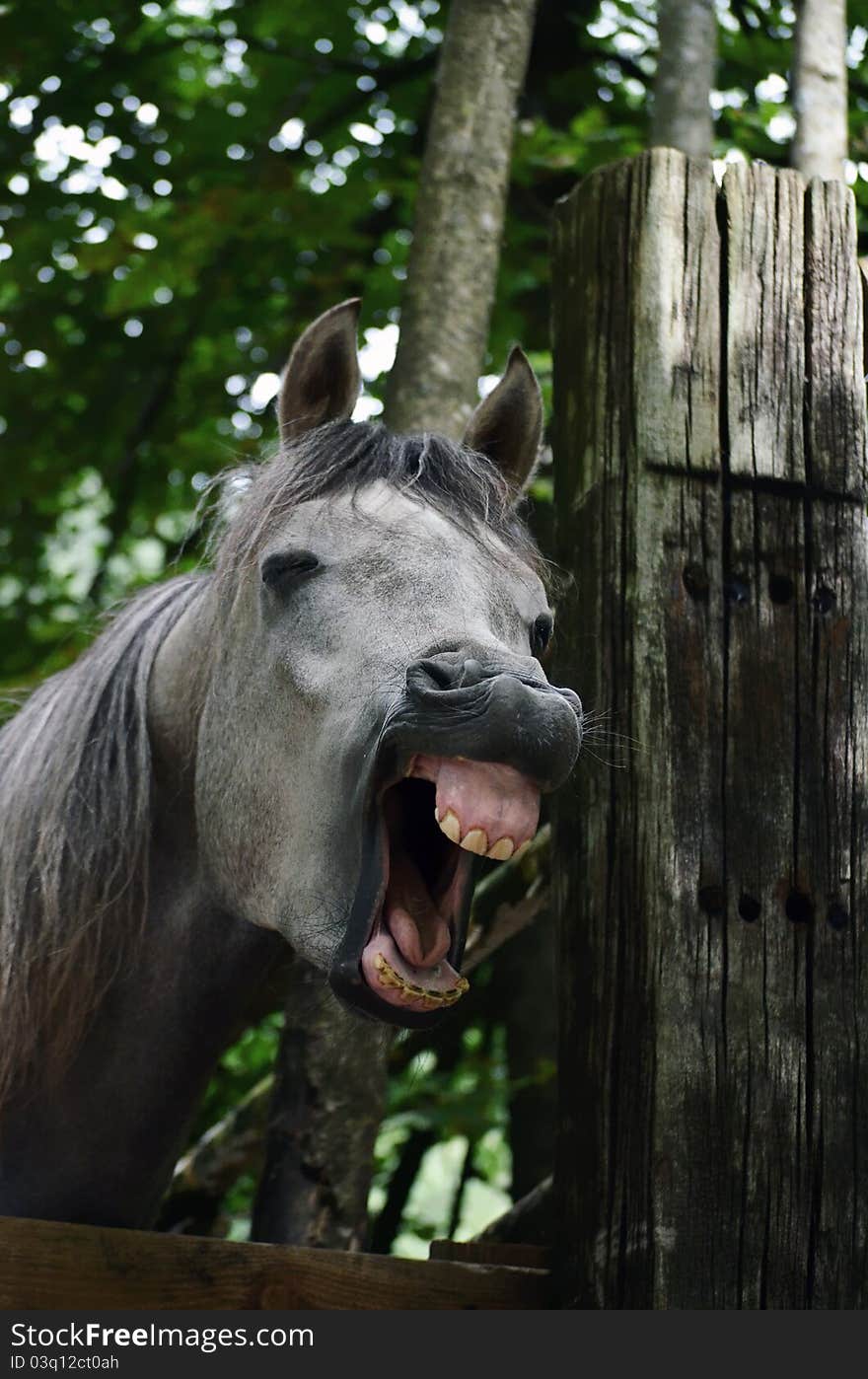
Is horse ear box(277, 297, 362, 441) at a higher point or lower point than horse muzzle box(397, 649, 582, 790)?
higher

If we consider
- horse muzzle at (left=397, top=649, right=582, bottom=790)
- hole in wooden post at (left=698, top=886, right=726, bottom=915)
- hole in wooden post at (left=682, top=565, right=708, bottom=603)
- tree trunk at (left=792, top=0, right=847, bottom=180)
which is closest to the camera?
horse muzzle at (left=397, top=649, right=582, bottom=790)

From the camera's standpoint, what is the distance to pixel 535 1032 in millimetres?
5285

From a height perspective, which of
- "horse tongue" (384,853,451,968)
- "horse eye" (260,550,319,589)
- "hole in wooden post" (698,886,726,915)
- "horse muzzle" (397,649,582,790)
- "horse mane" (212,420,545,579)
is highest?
"horse mane" (212,420,545,579)

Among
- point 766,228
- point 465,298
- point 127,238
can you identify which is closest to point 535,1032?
point 465,298

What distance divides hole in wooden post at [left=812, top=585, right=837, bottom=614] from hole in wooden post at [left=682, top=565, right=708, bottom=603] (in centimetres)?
21

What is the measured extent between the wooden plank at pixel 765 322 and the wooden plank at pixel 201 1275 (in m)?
1.58

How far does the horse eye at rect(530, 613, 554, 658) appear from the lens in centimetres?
244

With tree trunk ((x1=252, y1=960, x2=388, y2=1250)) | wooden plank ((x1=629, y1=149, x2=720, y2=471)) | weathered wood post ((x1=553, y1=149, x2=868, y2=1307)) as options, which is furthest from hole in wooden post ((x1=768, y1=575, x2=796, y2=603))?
tree trunk ((x1=252, y1=960, x2=388, y2=1250))

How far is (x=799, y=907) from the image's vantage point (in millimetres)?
2387

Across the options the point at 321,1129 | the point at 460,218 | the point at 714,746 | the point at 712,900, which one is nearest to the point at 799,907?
the point at 712,900

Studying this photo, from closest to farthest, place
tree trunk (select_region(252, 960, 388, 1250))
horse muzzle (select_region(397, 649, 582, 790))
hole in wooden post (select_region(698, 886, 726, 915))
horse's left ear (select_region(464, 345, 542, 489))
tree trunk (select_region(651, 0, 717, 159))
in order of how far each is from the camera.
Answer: horse muzzle (select_region(397, 649, 582, 790)), hole in wooden post (select_region(698, 886, 726, 915)), horse's left ear (select_region(464, 345, 542, 489)), tree trunk (select_region(252, 960, 388, 1250)), tree trunk (select_region(651, 0, 717, 159))

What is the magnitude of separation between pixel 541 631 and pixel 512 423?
1.99 feet

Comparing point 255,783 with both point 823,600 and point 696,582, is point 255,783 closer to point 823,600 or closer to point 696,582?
point 696,582

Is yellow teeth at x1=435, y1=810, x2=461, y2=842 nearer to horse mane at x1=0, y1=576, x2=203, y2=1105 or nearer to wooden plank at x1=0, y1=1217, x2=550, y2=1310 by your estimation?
wooden plank at x1=0, y1=1217, x2=550, y2=1310
